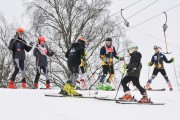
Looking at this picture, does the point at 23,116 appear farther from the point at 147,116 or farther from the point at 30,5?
the point at 30,5

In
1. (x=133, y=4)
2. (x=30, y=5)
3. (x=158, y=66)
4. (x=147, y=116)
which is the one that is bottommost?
(x=147, y=116)

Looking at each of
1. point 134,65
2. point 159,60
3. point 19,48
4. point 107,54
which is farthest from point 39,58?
point 159,60

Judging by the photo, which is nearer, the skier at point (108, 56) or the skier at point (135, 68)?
the skier at point (135, 68)

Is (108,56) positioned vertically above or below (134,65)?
above

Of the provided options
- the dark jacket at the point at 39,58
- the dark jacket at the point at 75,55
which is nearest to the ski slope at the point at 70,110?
the dark jacket at the point at 75,55

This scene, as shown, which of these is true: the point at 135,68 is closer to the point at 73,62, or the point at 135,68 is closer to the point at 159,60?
the point at 73,62

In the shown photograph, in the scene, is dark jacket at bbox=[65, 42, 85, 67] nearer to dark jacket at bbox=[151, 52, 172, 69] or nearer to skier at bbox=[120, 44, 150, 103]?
skier at bbox=[120, 44, 150, 103]

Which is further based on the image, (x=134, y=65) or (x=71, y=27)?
(x=71, y=27)

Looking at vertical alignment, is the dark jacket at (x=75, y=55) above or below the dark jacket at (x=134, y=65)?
above

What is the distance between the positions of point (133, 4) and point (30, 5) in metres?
11.6

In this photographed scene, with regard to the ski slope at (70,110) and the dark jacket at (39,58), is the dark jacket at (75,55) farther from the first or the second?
the dark jacket at (39,58)

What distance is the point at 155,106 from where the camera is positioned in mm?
10945

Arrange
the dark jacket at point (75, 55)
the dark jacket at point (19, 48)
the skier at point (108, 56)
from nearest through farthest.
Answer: the dark jacket at point (75, 55) < the dark jacket at point (19, 48) < the skier at point (108, 56)

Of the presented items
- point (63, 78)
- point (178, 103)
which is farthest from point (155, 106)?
point (63, 78)
